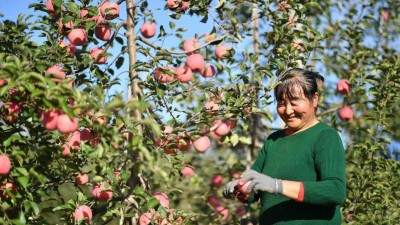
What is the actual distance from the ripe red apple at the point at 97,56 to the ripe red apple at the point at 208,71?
26.9 inches

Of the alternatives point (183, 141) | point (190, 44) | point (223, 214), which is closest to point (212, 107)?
point (183, 141)

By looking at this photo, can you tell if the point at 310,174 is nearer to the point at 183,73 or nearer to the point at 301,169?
the point at 301,169

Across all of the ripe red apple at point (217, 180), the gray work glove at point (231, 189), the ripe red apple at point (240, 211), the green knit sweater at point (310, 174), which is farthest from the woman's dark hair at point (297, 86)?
the ripe red apple at point (217, 180)

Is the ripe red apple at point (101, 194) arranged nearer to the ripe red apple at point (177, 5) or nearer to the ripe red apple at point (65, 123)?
the ripe red apple at point (65, 123)

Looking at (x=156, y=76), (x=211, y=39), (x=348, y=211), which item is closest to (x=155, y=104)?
(x=156, y=76)

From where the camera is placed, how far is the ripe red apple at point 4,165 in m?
2.31

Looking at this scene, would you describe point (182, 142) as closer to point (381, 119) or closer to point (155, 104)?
point (155, 104)

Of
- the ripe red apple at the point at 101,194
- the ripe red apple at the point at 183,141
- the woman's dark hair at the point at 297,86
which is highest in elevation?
the woman's dark hair at the point at 297,86

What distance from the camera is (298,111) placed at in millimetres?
2340

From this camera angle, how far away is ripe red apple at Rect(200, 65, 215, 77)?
360cm

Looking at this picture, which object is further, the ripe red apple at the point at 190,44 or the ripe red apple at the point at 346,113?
the ripe red apple at the point at 346,113

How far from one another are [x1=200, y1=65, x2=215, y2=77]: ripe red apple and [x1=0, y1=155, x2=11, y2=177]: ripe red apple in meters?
1.47

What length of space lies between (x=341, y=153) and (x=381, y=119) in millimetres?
1873

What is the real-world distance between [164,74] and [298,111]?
932mm
